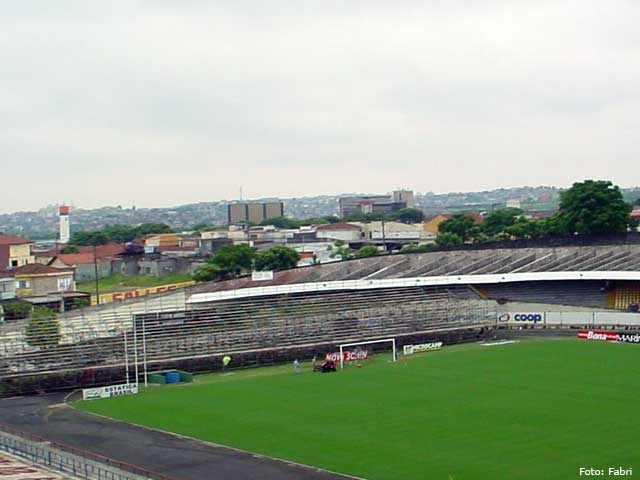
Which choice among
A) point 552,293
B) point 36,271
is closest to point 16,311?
point 36,271

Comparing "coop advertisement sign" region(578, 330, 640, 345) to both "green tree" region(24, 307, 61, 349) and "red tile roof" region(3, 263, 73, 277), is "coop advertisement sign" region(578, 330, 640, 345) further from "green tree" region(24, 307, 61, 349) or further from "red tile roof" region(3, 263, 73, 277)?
"red tile roof" region(3, 263, 73, 277)

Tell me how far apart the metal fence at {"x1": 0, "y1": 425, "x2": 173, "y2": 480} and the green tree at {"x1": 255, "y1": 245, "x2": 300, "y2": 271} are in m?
51.8

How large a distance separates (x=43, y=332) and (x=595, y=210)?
157 ft

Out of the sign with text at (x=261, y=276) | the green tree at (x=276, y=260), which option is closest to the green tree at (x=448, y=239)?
the green tree at (x=276, y=260)

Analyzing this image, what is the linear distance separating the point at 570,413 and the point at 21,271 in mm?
65375

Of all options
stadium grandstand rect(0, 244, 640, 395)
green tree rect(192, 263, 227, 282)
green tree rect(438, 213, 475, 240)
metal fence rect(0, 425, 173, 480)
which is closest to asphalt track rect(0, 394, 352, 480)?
metal fence rect(0, 425, 173, 480)

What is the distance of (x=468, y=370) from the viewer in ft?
150

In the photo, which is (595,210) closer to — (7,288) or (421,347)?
(421,347)

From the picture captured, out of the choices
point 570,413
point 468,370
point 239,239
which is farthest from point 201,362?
point 239,239

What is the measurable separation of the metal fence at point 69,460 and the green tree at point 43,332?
14.7m

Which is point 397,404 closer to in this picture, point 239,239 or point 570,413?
point 570,413

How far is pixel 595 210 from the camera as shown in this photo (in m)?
81.4

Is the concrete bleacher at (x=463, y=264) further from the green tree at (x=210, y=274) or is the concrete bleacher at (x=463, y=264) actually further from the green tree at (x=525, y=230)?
the green tree at (x=525, y=230)

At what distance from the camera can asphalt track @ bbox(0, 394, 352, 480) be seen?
28594mm
